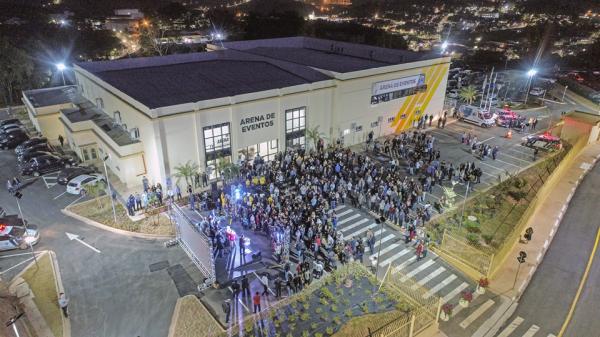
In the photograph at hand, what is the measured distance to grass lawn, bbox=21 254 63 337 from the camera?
1638 centimetres

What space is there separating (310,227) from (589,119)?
103ft

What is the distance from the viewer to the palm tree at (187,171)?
83.8ft

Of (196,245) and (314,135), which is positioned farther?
(314,135)

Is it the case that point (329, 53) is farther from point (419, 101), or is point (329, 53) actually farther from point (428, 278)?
point (428, 278)

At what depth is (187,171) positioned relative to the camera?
25.6 meters

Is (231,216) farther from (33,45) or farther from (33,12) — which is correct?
(33,12)

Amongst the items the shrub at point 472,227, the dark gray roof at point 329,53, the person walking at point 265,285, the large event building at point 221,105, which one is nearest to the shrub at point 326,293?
the person walking at point 265,285

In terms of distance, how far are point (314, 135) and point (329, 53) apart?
18.9 m

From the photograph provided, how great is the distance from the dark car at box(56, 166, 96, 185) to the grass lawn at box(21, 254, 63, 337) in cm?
857

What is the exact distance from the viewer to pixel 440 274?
1931 cm

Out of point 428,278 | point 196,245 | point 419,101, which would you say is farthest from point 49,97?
point 428,278

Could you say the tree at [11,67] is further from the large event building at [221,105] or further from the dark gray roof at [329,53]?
the dark gray roof at [329,53]

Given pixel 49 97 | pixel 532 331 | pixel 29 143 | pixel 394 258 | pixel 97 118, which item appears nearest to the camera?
pixel 532 331

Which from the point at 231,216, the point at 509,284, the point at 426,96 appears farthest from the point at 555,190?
the point at 231,216
